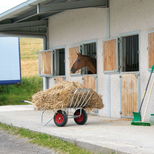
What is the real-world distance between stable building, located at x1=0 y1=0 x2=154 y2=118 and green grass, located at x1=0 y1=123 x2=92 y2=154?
259cm

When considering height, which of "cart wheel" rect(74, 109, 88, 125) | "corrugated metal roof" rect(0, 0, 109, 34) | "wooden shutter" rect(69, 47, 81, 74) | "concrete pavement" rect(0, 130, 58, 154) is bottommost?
"concrete pavement" rect(0, 130, 58, 154)

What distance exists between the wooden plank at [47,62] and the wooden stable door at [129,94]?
3938 millimetres

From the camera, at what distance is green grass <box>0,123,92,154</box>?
19.8 ft

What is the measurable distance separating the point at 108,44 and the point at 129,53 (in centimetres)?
62

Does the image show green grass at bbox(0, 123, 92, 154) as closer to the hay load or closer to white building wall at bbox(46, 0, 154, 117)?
the hay load

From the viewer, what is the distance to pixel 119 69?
31.4 feet

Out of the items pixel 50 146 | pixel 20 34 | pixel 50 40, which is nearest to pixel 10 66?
pixel 20 34

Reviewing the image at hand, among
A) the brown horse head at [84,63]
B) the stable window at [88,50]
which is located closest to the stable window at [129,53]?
the brown horse head at [84,63]

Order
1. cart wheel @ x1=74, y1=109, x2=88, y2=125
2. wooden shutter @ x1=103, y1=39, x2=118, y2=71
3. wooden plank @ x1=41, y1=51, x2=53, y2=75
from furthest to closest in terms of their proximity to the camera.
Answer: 1. wooden plank @ x1=41, y1=51, x2=53, y2=75
2. wooden shutter @ x1=103, y1=39, x2=118, y2=71
3. cart wheel @ x1=74, y1=109, x2=88, y2=125

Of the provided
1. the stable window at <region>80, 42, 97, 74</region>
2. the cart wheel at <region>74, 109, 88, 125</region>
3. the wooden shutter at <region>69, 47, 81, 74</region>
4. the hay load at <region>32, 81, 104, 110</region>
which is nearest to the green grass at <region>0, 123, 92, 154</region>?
the hay load at <region>32, 81, 104, 110</region>

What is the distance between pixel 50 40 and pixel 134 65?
4.22 metres

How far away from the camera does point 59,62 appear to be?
13.0 metres

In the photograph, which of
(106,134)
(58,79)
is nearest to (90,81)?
(58,79)

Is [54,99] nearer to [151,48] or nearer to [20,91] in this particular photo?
[151,48]
